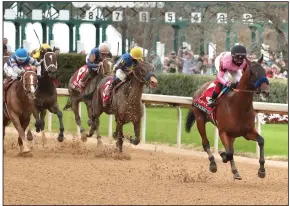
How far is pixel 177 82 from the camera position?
1911cm

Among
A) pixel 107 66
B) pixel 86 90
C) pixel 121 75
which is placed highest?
pixel 107 66

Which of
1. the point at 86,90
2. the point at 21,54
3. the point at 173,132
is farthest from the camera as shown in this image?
the point at 173,132

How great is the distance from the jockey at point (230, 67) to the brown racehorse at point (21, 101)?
2990 millimetres

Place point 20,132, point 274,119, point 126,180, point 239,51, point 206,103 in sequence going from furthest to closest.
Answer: point 274,119 → point 20,132 → point 206,103 → point 126,180 → point 239,51

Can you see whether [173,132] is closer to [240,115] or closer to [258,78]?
[240,115]

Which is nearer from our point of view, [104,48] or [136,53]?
[136,53]

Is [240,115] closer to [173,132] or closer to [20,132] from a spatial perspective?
[20,132]

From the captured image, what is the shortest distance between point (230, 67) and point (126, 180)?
1.61m

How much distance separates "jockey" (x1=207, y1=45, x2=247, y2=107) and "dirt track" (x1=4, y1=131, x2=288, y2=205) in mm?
956

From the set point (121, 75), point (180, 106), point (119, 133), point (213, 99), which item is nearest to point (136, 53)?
point (121, 75)

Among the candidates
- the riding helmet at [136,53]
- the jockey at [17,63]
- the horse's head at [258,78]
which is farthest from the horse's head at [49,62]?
the horse's head at [258,78]

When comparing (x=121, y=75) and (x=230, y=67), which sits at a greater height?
(x=230, y=67)

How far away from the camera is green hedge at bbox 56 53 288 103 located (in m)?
15.8

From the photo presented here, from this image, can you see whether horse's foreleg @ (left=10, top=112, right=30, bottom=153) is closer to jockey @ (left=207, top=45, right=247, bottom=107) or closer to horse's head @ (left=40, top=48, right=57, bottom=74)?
horse's head @ (left=40, top=48, right=57, bottom=74)
